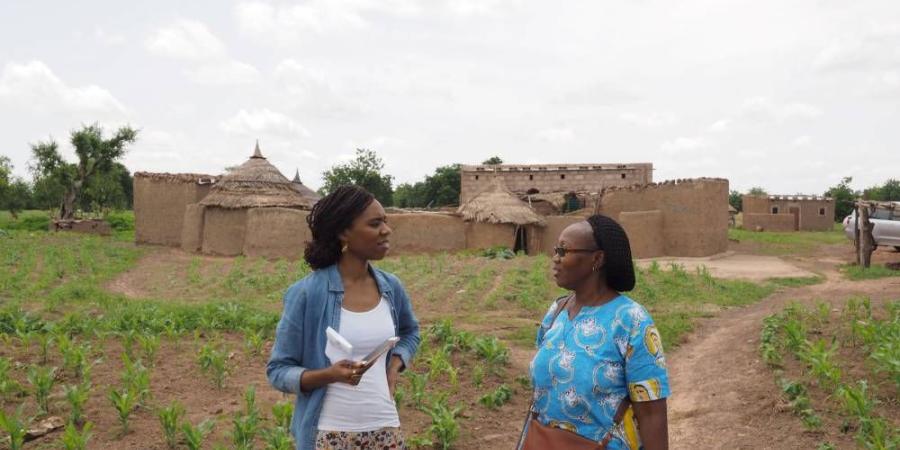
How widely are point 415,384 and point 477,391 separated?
0.66 meters

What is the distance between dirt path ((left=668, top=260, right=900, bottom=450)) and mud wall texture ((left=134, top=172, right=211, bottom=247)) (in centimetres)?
1822

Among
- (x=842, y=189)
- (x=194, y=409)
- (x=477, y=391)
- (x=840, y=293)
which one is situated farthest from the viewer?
(x=842, y=189)

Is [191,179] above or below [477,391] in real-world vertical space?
above

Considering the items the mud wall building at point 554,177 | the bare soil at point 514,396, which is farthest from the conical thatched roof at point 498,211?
the bare soil at point 514,396

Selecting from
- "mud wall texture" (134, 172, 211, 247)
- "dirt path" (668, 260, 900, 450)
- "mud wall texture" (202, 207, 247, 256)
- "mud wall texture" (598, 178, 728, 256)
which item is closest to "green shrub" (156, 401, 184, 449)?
"dirt path" (668, 260, 900, 450)

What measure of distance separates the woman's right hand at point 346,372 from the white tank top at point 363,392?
0.13 m

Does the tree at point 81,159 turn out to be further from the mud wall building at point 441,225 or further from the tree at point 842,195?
the tree at point 842,195

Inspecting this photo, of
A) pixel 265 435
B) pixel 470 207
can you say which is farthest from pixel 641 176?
pixel 265 435

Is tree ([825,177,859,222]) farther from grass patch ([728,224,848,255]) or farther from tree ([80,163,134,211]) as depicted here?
tree ([80,163,134,211])

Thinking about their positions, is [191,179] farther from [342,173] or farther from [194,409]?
[342,173]

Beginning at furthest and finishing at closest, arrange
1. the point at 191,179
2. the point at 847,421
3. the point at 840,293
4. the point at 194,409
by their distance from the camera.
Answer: the point at 191,179
the point at 840,293
the point at 194,409
the point at 847,421

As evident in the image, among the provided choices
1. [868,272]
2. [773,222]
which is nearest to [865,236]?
[868,272]

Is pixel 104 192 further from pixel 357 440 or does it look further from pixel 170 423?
pixel 357 440

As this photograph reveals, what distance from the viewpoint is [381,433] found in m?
2.41
